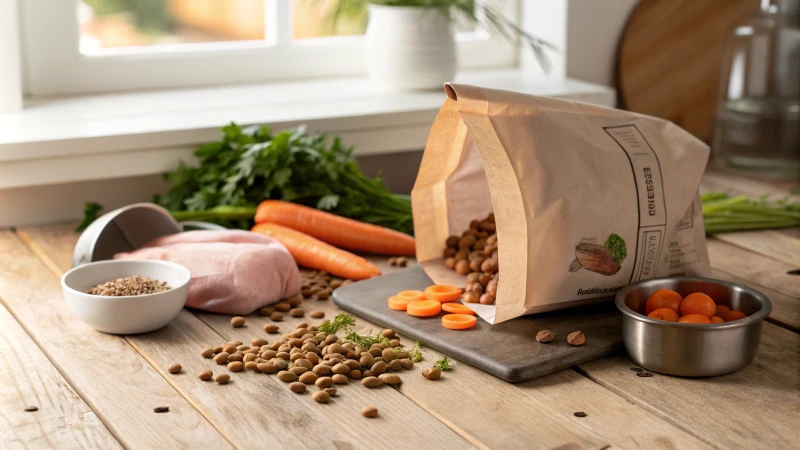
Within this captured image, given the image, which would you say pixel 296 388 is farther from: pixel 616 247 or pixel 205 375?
pixel 616 247

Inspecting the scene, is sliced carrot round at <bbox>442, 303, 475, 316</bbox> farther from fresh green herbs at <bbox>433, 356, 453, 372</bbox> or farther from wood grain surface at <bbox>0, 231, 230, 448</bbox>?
wood grain surface at <bbox>0, 231, 230, 448</bbox>

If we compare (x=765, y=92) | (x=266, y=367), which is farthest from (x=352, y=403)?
(x=765, y=92)

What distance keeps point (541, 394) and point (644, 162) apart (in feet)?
1.37

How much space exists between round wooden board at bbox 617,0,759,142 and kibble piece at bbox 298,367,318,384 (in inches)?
61.9

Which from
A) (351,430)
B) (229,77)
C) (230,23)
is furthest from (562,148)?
(230,23)

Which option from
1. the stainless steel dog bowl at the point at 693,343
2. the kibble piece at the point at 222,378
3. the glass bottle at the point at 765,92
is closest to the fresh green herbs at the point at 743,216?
the glass bottle at the point at 765,92

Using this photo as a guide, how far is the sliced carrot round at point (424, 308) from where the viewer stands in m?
1.46

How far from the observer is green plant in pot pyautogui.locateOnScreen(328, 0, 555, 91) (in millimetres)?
2223

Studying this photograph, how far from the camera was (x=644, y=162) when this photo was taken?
144 centimetres

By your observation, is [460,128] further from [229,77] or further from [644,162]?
[229,77]

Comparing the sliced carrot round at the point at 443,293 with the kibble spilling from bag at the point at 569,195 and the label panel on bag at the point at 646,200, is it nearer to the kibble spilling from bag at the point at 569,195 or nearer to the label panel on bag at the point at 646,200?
the kibble spilling from bag at the point at 569,195

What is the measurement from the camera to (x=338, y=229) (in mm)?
1827

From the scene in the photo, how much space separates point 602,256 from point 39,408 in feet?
2.57

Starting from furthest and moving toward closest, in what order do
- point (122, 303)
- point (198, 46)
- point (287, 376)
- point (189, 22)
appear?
point (189, 22) < point (198, 46) < point (122, 303) < point (287, 376)
